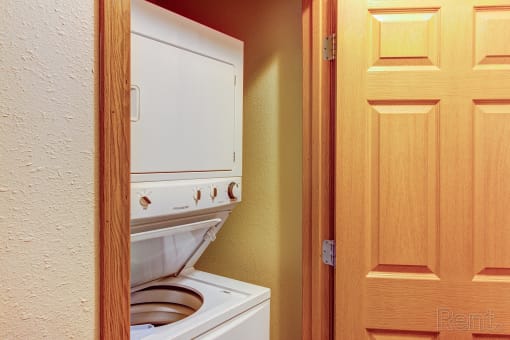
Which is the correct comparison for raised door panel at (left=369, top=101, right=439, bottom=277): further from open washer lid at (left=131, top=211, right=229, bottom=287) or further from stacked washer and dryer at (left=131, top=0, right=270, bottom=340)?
open washer lid at (left=131, top=211, right=229, bottom=287)

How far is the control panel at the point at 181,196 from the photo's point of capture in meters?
1.28

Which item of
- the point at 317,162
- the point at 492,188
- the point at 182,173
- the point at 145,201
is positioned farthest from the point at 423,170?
the point at 145,201

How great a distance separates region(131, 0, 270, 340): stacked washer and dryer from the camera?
129 centimetres

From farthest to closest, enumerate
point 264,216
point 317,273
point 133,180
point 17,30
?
point 264,216 < point 317,273 < point 133,180 < point 17,30

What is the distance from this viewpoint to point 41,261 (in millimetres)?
658

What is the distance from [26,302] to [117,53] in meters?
0.45

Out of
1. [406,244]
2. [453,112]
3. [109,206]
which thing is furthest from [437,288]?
[109,206]

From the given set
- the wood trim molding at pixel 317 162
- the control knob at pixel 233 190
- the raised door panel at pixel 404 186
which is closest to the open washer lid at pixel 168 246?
the control knob at pixel 233 190

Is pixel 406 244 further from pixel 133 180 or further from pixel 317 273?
pixel 133 180

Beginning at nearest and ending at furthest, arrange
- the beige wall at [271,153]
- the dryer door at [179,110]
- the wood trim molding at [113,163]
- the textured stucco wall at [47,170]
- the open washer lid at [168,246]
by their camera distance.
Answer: the textured stucco wall at [47,170] → the wood trim molding at [113,163] → the dryer door at [179,110] → the open washer lid at [168,246] → the beige wall at [271,153]

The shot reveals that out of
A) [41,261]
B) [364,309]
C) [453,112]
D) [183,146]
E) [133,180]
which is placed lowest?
[364,309]

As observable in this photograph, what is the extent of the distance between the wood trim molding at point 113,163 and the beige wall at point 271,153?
4.06 feet

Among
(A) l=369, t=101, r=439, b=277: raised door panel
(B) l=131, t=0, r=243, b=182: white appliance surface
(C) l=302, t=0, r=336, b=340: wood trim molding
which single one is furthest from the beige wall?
(A) l=369, t=101, r=439, b=277: raised door panel

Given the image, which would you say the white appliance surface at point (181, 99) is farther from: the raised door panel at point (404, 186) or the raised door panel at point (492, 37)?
the raised door panel at point (492, 37)
